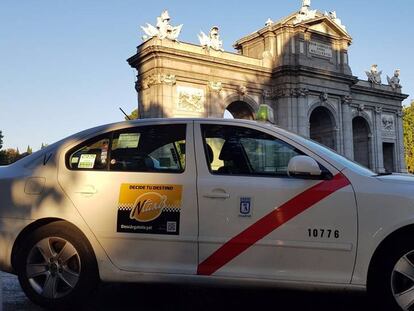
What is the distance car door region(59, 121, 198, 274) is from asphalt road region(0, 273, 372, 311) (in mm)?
421

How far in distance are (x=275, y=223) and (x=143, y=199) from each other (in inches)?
44.4

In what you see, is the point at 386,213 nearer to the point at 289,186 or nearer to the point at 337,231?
the point at 337,231

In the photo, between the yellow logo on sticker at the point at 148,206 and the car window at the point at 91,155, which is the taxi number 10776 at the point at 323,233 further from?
the car window at the point at 91,155

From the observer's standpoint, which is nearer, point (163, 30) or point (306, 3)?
point (163, 30)

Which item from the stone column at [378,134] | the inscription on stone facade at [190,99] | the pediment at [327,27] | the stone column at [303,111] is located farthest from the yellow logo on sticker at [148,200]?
the stone column at [378,134]

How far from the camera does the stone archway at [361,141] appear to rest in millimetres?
43594

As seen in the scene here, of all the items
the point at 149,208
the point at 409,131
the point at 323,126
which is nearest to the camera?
the point at 149,208

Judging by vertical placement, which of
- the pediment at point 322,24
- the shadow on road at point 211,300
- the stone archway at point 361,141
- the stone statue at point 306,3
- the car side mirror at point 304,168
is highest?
the stone statue at point 306,3

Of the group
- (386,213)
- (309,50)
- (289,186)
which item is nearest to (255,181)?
(289,186)

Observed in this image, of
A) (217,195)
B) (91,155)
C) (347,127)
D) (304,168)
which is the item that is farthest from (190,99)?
(304,168)

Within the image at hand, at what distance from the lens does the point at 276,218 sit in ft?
12.9

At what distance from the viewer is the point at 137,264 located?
415cm

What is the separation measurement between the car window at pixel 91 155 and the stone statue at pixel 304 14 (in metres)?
33.7

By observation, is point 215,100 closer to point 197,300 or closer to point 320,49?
point 320,49
